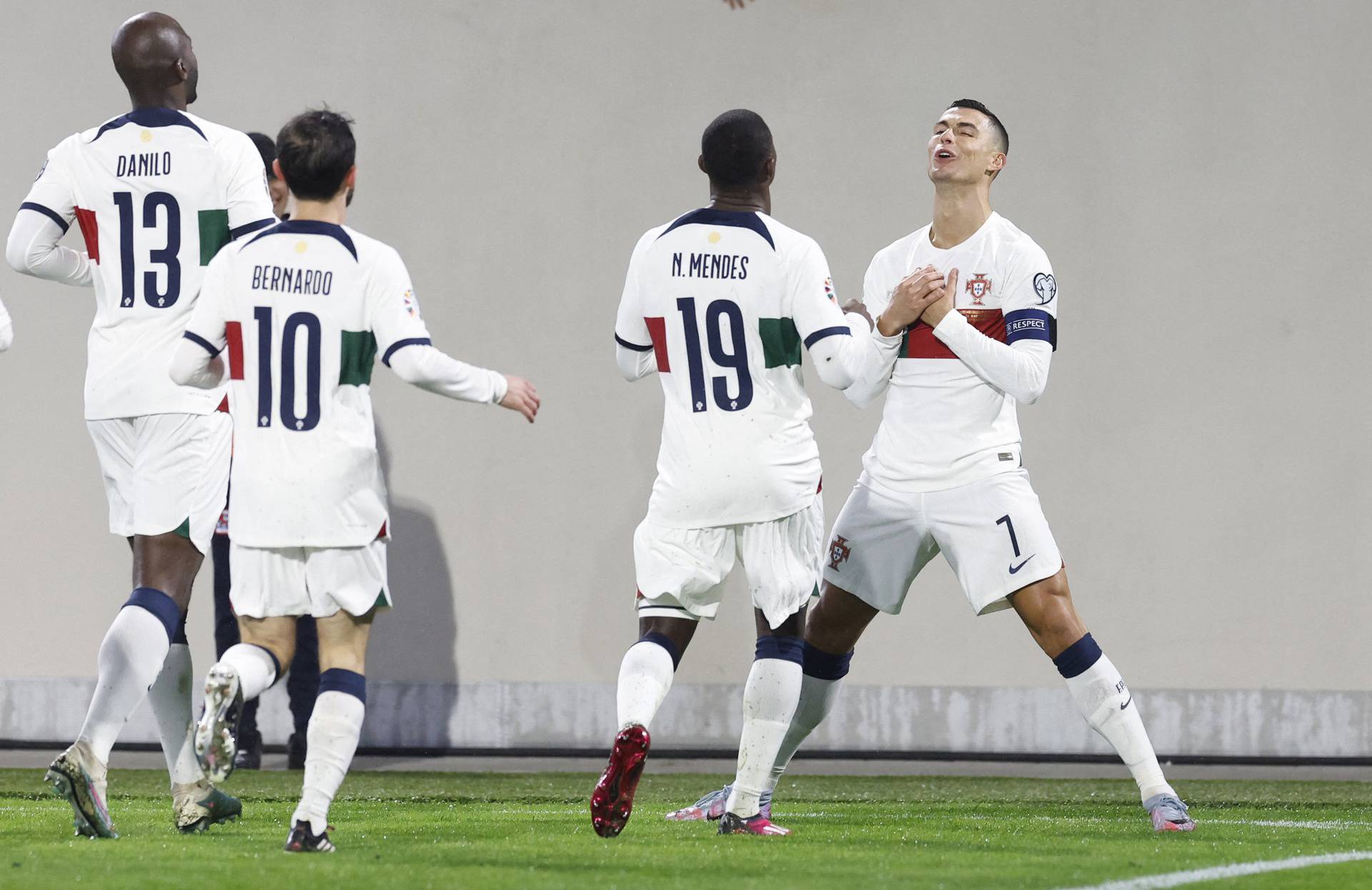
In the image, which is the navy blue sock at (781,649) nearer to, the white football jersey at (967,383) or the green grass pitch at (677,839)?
the green grass pitch at (677,839)

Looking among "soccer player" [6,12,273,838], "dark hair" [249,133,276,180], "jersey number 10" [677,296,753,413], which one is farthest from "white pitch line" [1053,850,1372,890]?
"dark hair" [249,133,276,180]

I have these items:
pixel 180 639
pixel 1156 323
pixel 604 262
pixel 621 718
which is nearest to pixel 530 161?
pixel 604 262

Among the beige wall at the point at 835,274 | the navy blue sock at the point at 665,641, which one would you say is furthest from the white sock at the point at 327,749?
the beige wall at the point at 835,274

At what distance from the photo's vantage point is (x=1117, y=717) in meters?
4.35

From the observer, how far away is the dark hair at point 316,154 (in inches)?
137

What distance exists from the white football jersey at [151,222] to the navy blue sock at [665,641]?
4.39ft

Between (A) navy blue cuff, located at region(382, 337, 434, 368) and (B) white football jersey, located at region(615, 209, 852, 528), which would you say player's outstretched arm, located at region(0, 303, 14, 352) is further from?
(B) white football jersey, located at region(615, 209, 852, 528)

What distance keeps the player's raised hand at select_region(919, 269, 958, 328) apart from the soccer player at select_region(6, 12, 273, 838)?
1.86 m

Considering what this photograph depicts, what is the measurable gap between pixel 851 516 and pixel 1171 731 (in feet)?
10.9

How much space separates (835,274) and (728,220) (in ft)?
10.9

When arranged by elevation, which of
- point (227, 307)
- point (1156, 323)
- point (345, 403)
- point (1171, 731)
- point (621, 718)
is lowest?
point (1171, 731)

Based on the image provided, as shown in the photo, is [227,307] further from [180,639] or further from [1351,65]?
[1351,65]

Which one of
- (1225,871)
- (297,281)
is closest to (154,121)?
(297,281)

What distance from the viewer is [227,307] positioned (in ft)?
11.6
